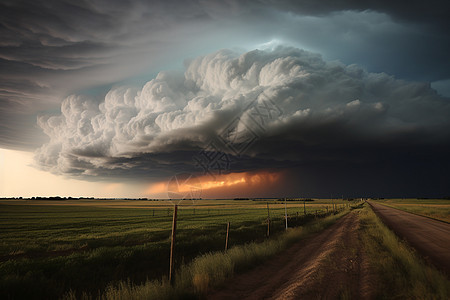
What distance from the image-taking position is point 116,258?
1490 cm

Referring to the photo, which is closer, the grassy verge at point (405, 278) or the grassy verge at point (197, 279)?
the grassy verge at point (405, 278)

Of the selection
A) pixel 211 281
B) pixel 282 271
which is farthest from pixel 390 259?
pixel 211 281

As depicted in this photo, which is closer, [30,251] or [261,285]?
[261,285]

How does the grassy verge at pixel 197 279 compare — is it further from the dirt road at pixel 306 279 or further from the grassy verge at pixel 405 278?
the grassy verge at pixel 405 278

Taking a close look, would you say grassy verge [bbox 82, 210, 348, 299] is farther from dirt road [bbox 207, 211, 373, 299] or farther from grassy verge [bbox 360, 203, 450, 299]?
grassy verge [bbox 360, 203, 450, 299]

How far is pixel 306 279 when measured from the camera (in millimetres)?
9797

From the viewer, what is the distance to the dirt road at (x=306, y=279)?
333 inches

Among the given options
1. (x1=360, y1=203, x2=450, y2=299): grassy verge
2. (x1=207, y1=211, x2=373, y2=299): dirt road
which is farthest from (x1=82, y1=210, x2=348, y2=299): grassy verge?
(x1=360, y1=203, x2=450, y2=299): grassy verge

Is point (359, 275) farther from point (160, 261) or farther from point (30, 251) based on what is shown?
point (30, 251)

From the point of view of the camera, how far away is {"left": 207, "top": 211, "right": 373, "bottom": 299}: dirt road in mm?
8461

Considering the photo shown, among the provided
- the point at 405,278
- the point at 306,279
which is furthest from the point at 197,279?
the point at 405,278

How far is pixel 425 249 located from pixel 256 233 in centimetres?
1329

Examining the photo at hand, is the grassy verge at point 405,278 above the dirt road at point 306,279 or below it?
above

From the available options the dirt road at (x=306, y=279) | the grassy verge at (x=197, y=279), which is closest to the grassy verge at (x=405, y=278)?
the dirt road at (x=306, y=279)
